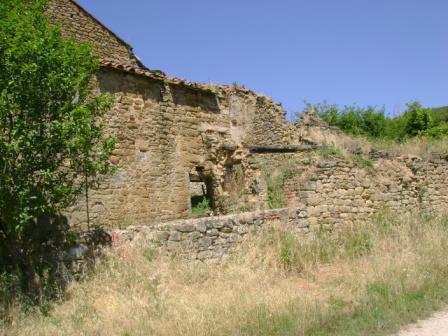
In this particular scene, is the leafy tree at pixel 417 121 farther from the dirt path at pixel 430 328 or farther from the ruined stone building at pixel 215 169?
the dirt path at pixel 430 328

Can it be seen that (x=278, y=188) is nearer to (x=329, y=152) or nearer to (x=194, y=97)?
(x=329, y=152)

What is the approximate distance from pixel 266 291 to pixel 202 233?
207cm

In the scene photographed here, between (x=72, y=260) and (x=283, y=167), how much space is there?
6.12m

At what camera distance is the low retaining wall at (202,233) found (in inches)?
324

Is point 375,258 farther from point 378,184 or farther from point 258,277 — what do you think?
point 378,184

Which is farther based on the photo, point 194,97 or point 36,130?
point 194,97

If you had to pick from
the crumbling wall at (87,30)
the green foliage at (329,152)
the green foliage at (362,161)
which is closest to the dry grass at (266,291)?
the green foliage at (329,152)

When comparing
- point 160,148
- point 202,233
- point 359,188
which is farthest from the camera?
point 160,148

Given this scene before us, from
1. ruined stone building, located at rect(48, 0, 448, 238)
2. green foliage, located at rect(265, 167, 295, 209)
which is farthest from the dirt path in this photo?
green foliage, located at rect(265, 167, 295, 209)

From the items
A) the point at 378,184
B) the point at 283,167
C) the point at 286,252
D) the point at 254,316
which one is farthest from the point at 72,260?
the point at 378,184

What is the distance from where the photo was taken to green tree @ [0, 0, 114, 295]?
6.44 metres

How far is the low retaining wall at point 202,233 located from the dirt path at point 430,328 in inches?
147

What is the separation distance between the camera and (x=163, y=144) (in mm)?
12602

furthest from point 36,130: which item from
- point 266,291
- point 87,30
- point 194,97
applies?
point 87,30
